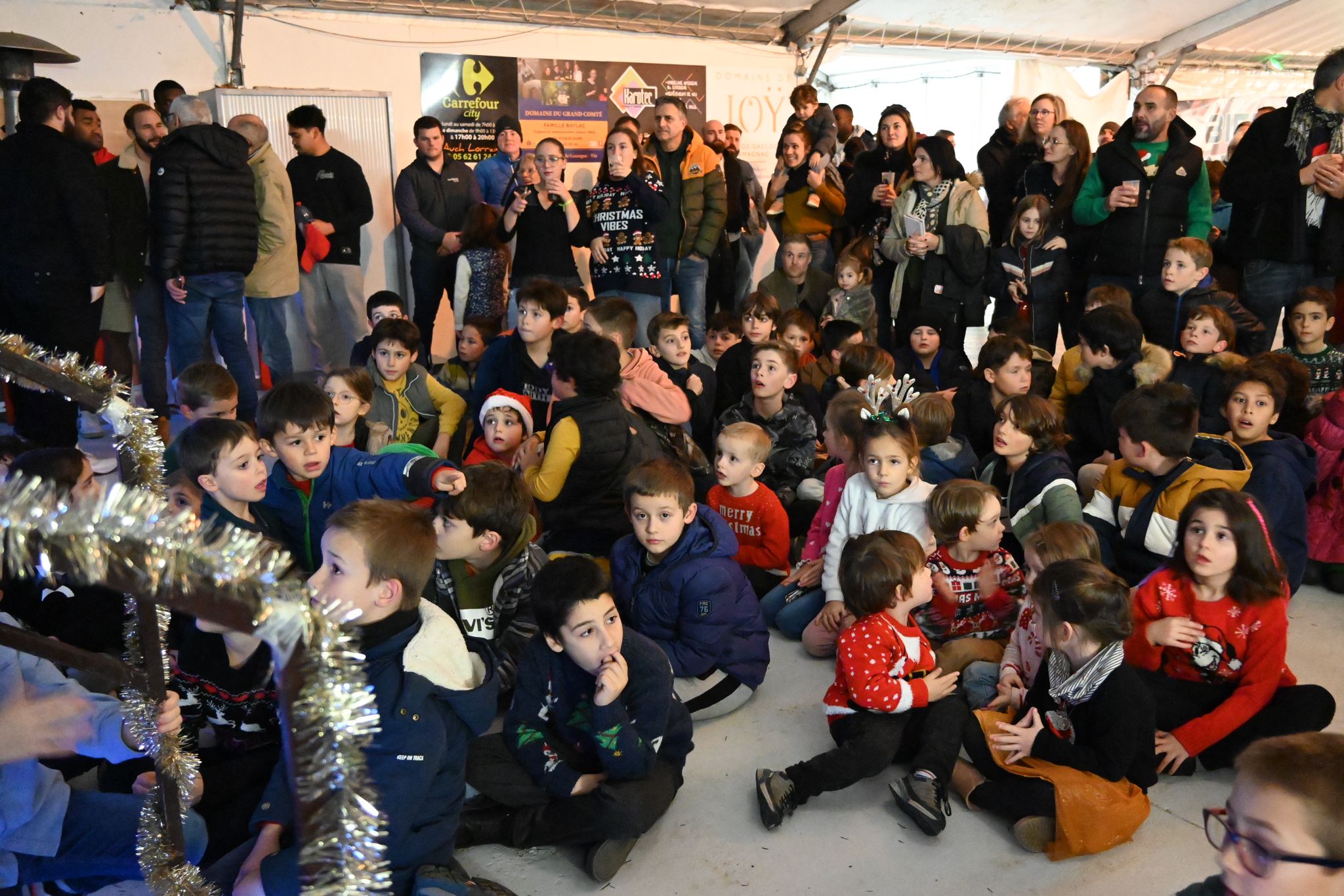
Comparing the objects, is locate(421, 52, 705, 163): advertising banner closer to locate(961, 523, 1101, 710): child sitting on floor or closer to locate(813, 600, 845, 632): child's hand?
locate(813, 600, 845, 632): child's hand

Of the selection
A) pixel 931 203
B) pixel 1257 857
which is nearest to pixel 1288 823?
pixel 1257 857

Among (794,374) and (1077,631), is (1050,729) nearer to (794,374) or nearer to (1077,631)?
(1077,631)

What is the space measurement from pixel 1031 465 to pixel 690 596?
1.40m

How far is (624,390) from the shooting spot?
388cm

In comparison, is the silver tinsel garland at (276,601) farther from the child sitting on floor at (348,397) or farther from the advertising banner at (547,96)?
the advertising banner at (547,96)

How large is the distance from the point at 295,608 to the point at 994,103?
1018cm

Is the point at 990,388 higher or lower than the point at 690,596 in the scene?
higher

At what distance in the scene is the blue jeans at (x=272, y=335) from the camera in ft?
18.9

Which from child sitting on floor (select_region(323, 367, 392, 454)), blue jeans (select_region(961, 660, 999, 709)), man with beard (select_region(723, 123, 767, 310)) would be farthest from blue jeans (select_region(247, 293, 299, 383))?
blue jeans (select_region(961, 660, 999, 709))

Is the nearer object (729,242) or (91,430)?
(91,430)

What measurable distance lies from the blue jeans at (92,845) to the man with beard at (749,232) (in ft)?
19.2

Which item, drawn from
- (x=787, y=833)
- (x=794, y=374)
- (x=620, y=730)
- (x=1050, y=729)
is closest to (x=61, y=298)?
(x=794, y=374)

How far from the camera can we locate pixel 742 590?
9.05 feet

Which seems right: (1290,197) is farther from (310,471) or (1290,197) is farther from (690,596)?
(310,471)
